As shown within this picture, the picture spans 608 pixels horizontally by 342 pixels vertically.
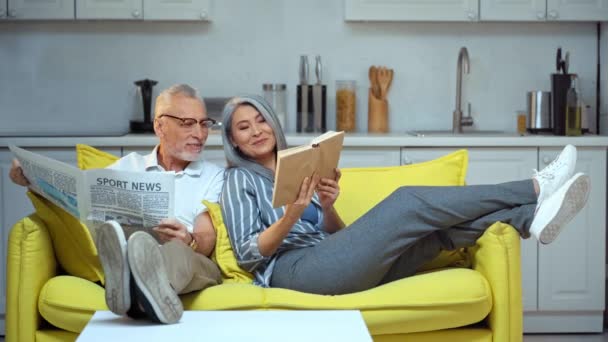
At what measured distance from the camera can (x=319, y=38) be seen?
4.88 meters

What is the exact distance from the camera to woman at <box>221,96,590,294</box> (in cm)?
292

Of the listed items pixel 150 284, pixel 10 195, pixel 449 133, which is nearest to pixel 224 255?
pixel 150 284

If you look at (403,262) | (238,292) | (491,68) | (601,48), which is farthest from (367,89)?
(238,292)

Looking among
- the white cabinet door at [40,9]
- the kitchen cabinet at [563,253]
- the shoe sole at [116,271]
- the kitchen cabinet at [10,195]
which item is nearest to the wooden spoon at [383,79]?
the kitchen cabinet at [563,253]

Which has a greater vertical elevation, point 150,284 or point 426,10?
point 426,10

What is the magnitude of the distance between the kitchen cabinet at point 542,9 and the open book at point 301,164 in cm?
190

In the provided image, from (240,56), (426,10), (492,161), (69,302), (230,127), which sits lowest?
(69,302)

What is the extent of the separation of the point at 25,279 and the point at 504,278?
1458 mm

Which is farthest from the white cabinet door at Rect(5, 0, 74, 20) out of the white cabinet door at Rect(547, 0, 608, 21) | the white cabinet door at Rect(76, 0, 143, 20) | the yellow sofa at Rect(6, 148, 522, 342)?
the white cabinet door at Rect(547, 0, 608, 21)

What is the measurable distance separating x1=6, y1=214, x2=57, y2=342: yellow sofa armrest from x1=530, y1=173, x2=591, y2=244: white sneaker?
4.94ft

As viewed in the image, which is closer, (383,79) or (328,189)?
(328,189)

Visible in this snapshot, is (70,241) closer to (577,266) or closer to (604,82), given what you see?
(577,266)

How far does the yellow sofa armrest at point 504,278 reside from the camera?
297 centimetres

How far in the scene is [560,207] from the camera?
2824 mm
